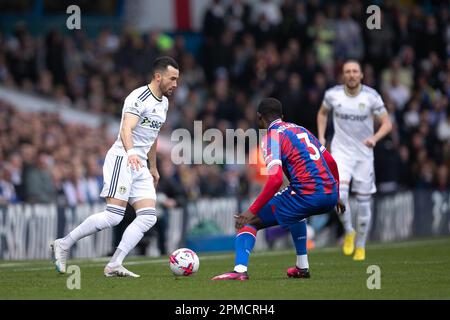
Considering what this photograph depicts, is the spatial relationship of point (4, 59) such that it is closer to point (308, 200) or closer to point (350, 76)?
point (350, 76)

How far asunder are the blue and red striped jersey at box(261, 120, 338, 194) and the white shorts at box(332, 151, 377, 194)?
4352 mm

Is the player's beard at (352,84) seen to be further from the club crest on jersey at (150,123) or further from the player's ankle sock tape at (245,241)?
the player's ankle sock tape at (245,241)

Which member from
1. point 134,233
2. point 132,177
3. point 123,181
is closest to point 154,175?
point 132,177

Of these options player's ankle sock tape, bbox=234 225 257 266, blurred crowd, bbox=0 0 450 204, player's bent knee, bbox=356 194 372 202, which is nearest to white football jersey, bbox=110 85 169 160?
player's ankle sock tape, bbox=234 225 257 266

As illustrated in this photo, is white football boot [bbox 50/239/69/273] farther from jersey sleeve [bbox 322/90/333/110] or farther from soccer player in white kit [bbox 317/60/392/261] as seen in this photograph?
jersey sleeve [bbox 322/90/333/110]


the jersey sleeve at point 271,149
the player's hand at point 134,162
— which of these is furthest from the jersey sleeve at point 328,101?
the player's hand at point 134,162

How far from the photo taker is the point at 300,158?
12.2m

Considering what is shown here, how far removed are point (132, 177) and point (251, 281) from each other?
1.76 metres

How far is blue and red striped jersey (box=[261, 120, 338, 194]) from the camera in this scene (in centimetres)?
1210

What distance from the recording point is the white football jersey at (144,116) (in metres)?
12.6

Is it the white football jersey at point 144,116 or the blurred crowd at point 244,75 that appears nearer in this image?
the white football jersey at point 144,116

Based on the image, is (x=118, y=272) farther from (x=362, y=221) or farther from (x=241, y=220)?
(x=362, y=221)

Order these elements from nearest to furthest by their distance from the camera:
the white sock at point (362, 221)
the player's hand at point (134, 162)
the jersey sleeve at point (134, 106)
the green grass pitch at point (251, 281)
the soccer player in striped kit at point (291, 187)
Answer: the green grass pitch at point (251, 281), the player's hand at point (134, 162), the soccer player in striped kit at point (291, 187), the jersey sleeve at point (134, 106), the white sock at point (362, 221)

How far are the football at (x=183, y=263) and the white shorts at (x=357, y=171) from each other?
4436 millimetres
